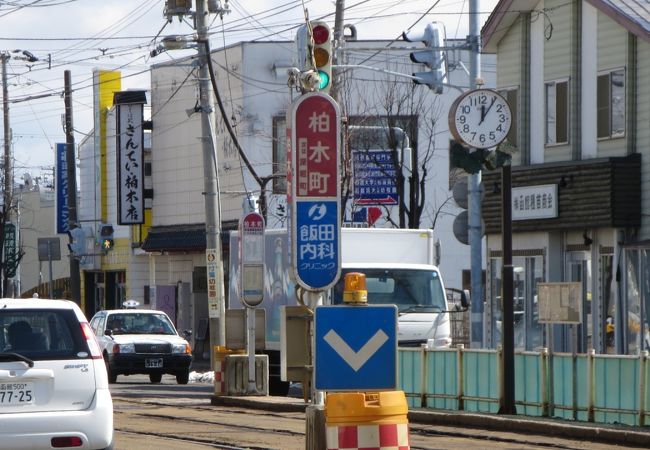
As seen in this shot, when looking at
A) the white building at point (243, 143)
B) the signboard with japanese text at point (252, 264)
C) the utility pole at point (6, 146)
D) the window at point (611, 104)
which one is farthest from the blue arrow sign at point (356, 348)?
the utility pole at point (6, 146)

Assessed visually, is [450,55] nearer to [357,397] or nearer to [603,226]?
[603,226]

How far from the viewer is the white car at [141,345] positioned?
3209cm

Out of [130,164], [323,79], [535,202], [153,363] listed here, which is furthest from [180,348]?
[323,79]

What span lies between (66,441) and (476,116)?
13124 mm

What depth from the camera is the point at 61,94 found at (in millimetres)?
49188

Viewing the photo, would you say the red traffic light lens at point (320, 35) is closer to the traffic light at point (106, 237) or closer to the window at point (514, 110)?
the window at point (514, 110)

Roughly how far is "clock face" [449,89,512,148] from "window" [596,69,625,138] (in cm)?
593

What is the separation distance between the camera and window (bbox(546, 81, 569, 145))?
3105 centimetres

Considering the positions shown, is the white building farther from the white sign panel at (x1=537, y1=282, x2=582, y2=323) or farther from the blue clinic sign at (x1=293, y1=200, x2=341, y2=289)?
the blue clinic sign at (x1=293, y1=200, x2=341, y2=289)

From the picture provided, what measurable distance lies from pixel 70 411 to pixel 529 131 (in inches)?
834

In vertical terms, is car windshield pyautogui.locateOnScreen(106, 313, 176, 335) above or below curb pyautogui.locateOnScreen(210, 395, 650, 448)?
above

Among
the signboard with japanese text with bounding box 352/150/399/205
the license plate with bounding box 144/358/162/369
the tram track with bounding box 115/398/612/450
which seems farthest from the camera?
the signboard with japanese text with bounding box 352/150/399/205

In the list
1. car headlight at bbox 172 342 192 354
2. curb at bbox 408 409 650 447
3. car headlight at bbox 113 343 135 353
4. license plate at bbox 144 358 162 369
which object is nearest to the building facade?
car headlight at bbox 172 342 192 354

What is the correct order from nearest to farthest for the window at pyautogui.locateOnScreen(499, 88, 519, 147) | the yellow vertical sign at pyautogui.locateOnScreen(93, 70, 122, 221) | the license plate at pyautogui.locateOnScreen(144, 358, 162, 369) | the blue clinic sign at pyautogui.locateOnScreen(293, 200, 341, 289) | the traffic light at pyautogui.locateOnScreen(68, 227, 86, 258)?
the blue clinic sign at pyautogui.locateOnScreen(293, 200, 341, 289), the license plate at pyautogui.locateOnScreen(144, 358, 162, 369), the window at pyautogui.locateOnScreen(499, 88, 519, 147), the traffic light at pyautogui.locateOnScreen(68, 227, 86, 258), the yellow vertical sign at pyautogui.locateOnScreen(93, 70, 122, 221)
